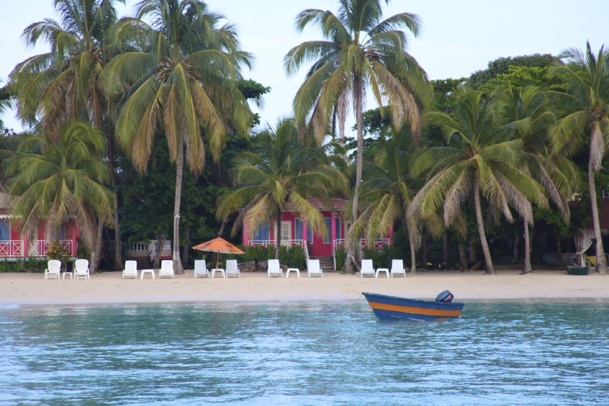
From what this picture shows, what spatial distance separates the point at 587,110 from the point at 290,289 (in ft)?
42.9

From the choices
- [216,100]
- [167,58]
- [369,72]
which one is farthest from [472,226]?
[167,58]

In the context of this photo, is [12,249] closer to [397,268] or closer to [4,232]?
[4,232]

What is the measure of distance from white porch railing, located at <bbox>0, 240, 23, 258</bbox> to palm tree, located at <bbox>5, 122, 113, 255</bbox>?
9.59 ft

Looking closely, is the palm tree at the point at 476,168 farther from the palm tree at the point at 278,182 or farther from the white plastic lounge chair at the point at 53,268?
the white plastic lounge chair at the point at 53,268

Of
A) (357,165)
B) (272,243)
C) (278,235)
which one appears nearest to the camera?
(357,165)

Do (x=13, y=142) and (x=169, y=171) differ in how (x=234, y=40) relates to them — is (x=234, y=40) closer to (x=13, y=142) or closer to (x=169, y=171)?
(x=169, y=171)

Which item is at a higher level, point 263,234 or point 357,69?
point 357,69

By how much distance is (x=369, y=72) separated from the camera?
31.7 meters

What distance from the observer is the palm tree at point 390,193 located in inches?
1228

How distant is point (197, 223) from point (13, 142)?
444 inches

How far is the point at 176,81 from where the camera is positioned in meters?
31.6

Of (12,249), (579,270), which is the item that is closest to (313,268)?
(579,270)

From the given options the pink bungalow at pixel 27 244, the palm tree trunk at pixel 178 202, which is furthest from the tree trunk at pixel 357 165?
the pink bungalow at pixel 27 244

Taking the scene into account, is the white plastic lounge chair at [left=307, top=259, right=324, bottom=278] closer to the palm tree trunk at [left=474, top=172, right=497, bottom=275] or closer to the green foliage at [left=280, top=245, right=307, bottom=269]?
the green foliage at [left=280, top=245, right=307, bottom=269]
